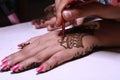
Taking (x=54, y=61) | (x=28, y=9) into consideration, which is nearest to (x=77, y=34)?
(x=54, y=61)

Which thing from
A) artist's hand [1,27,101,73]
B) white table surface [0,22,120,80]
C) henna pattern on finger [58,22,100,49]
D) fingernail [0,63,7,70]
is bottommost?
white table surface [0,22,120,80]

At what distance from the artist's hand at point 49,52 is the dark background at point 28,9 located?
52 cm

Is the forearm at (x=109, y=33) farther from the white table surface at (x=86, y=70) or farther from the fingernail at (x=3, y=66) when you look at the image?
the fingernail at (x=3, y=66)

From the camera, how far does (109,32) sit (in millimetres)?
747

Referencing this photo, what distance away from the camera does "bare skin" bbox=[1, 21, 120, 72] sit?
0.67m

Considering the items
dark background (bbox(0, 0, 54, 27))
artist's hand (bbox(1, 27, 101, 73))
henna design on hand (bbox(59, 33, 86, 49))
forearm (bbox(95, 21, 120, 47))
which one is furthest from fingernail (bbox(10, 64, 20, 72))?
dark background (bbox(0, 0, 54, 27))

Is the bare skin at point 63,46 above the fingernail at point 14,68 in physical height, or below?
above

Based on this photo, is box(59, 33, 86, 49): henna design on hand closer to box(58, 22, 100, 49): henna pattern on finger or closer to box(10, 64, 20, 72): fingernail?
box(58, 22, 100, 49): henna pattern on finger

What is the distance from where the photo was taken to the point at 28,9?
4.18 feet

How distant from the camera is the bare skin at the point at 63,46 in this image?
67cm

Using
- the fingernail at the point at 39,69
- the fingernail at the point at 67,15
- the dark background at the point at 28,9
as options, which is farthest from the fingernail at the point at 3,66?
the dark background at the point at 28,9

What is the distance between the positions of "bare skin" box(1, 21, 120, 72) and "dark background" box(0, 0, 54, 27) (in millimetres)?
493

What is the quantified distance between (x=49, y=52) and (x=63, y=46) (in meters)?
0.05

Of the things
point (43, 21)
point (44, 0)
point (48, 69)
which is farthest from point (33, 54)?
point (44, 0)
